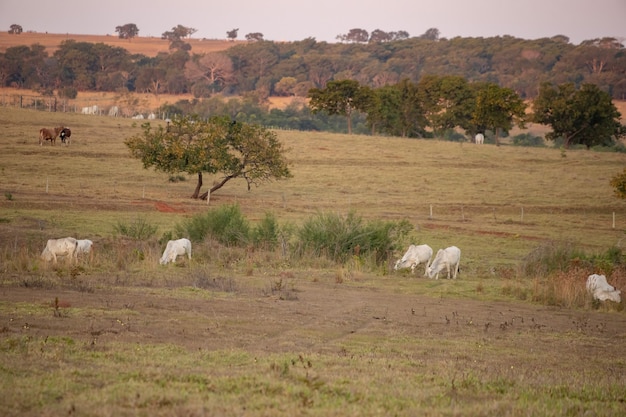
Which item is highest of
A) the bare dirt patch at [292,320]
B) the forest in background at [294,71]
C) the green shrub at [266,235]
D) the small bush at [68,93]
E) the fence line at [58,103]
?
the forest in background at [294,71]

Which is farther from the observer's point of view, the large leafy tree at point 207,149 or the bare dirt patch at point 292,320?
the large leafy tree at point 207,149

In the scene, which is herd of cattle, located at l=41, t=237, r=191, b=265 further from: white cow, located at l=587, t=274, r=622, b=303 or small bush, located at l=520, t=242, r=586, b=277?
white cow, located at l=587, t=274, r=622, b=303

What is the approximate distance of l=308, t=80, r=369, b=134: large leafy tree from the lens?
3408 inches

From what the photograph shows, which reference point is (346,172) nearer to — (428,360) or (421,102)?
(421,102)

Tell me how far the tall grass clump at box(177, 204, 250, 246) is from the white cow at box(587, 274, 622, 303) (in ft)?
35.9

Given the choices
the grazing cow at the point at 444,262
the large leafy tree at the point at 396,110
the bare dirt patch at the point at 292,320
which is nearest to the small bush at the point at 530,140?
the large leafy tree at the point at 396,110

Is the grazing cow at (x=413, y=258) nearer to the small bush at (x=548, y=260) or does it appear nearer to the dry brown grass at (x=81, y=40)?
the small bush at (x=548, y=260)

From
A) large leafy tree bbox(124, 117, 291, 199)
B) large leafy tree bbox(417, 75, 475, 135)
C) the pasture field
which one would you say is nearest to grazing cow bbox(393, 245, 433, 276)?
the pasture field

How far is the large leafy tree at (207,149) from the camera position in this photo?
45312 millimetres

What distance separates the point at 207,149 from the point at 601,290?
2956 cm

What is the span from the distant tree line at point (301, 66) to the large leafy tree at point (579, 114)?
143 feet

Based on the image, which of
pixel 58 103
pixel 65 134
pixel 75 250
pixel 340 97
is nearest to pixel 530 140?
pixel 340 97

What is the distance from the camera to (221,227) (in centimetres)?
2745

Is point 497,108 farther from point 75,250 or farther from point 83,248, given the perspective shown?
point 75,250
